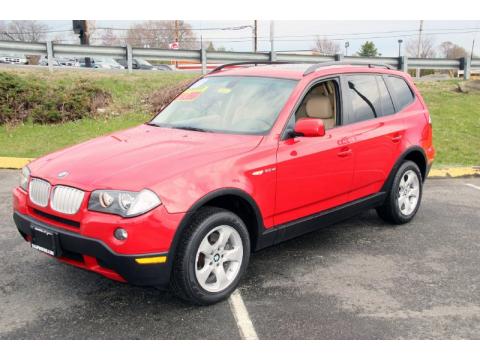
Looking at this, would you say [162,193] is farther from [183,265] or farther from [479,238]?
[479,238]

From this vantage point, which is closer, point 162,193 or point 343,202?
point 162,193

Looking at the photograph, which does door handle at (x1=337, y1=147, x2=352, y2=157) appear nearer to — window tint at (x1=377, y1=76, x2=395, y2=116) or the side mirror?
the side mirror

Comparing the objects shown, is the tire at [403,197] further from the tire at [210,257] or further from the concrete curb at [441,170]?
the concrete curb at [441,170]

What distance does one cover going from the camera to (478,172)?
8742 millimetres

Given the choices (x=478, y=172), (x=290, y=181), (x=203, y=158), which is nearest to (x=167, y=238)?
(x=203, y=158)

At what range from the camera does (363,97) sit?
17.3ft

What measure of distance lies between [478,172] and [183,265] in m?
6.84

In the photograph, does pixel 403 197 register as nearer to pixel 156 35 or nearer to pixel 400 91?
pixel 400 91

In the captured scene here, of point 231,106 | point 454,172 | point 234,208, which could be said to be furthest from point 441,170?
point 234,208

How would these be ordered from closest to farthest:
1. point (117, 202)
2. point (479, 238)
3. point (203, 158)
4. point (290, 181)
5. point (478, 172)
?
point (117, 202) < point (203, 158) < point (290, 181) < point (479, 238) < point (478, 172)

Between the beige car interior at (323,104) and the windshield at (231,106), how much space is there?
28 centimetres

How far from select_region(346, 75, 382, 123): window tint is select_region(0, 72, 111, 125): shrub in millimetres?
8410

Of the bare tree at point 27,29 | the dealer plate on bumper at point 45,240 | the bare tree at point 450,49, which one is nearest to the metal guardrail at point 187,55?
the dealer plate on bumper at point 45,240

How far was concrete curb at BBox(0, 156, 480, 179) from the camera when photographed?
8.62 meters
